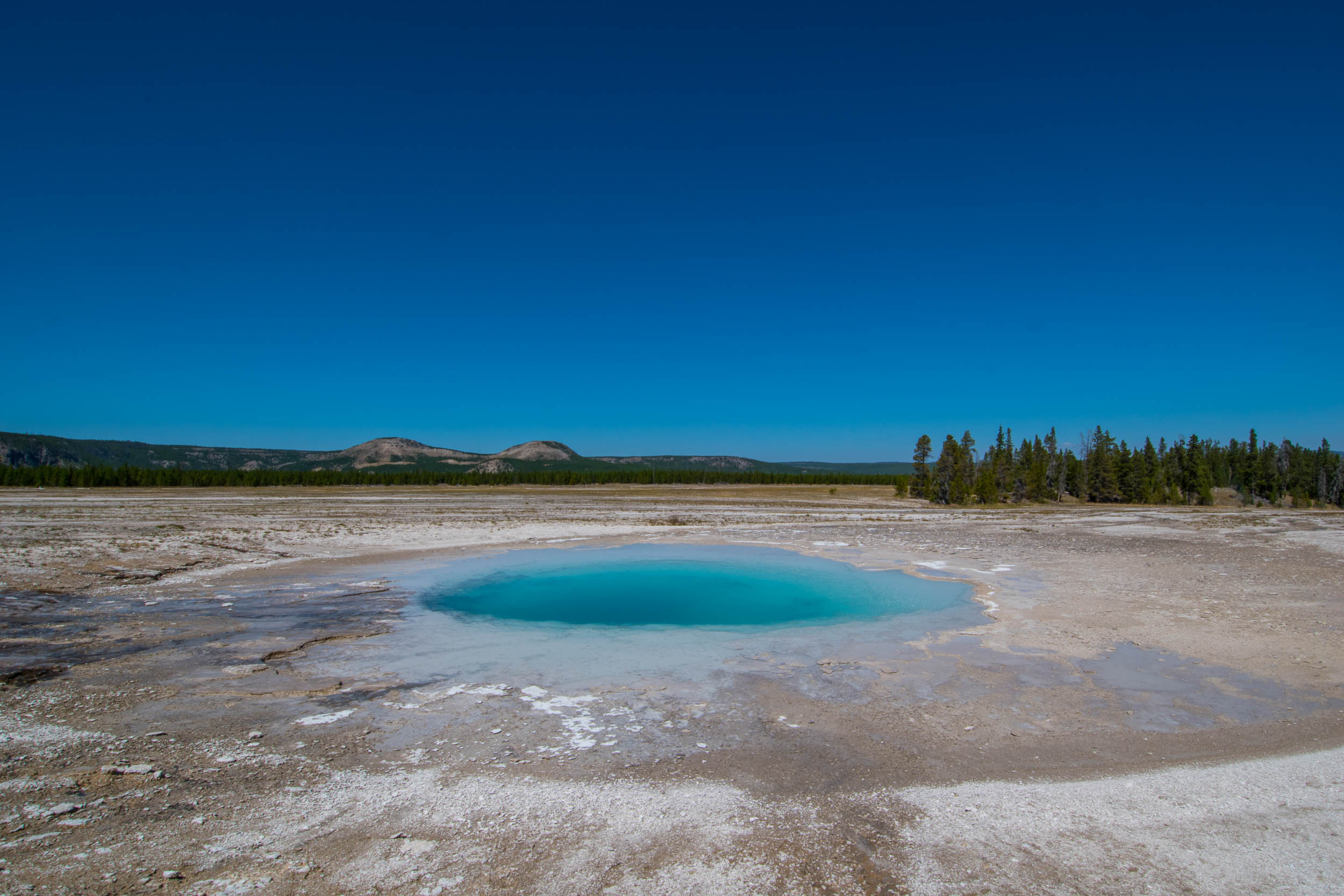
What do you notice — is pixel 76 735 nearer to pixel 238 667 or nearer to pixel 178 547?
pixel 238 667

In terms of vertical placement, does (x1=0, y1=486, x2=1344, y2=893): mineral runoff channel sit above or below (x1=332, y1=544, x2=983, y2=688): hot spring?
above

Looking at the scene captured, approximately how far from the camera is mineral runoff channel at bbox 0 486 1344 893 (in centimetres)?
454

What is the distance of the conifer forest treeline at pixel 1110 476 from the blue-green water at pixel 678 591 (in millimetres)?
56598

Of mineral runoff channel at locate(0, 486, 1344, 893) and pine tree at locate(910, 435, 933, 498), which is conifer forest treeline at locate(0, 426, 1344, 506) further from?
mineral runoff channel at locate(0, 486, 1344, 893)

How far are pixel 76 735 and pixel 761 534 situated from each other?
26.1 m

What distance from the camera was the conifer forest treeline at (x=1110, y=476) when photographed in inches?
2872

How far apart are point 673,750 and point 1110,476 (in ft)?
296

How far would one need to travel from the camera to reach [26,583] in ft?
48.4

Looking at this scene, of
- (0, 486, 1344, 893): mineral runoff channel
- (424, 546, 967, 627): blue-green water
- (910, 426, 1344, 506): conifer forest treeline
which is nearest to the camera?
(0, 486, 1344, 893): mineral runoff channel

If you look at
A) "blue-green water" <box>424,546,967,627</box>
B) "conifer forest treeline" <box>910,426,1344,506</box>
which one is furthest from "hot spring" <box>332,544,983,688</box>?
"conifer forest treeline" <box>910,426,1344,506</box>

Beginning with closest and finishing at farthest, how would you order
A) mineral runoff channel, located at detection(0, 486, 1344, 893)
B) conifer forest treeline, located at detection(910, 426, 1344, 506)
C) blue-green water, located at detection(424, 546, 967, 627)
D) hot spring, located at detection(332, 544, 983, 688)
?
1. mineral runoff channel, located at detection(0, 486, 1344, 893)
2. hot spring, located at detection(332, 544, 983, 688)
3. blue-green water, located at detection(424, 546, 967, 627)
4. conifer forest treeline, located at detection(910, 426, 1344, 506)

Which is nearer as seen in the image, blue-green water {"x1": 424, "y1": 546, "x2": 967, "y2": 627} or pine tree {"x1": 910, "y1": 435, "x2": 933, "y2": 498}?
blue-green water {"x1": 424, "y1": 546, "x2": 967, "y2": 627}

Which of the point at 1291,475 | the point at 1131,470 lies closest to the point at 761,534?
the point at 1131,470

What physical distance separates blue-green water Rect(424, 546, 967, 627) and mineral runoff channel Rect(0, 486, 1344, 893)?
4.75 feet
